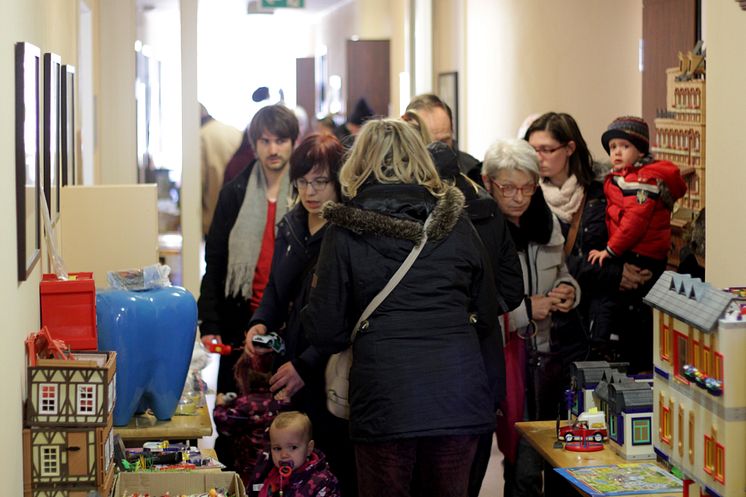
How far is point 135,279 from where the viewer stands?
3949 millimetres

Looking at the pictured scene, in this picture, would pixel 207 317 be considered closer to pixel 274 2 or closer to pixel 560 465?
pixel 560 465

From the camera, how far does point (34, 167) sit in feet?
10.3

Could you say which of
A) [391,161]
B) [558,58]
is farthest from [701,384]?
[558,58]

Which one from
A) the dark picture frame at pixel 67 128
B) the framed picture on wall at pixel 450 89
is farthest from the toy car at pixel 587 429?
the framed picture on wall at pixel 450 89

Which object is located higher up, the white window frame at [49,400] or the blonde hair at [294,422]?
the white window frame at [49,400]

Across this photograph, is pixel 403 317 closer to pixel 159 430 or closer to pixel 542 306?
pixel 159 430

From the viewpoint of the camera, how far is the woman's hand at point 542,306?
14.6 ft

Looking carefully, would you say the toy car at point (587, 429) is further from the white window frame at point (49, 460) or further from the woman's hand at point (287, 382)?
the white window frame at point (49, 460)

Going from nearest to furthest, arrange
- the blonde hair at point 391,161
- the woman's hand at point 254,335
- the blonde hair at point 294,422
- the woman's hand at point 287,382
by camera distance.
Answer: the blonde hair at point 391,161
the blonde hair at point 294,422
the woman's hand at point 287,382
the woman's hand at point 254,335

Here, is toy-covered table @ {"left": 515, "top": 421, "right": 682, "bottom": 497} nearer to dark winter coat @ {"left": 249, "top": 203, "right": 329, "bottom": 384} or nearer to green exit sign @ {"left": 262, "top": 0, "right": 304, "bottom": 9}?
dark winter coat @ {"left": 249, "top": 203, "right": 329, "bottom": 384}

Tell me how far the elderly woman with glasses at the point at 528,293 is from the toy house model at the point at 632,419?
0.74 metres

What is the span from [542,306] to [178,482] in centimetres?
160

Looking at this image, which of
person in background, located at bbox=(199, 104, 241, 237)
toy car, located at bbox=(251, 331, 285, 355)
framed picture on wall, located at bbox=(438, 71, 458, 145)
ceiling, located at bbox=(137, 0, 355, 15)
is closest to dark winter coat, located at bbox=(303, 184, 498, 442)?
toy car, located at bbox=(251, 331, 285, 355)

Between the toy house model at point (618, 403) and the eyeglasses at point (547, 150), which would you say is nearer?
the toy house model at point (618, 403)
